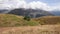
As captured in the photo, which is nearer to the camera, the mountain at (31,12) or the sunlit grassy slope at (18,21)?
the sunlit grassy slope at (18,21)

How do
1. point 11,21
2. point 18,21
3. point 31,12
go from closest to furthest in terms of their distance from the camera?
point 11,21 → point 18,21 → point 31,12

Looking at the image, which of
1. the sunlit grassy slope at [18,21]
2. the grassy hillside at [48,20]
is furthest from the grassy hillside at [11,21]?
the grassy hillside at [48,20]

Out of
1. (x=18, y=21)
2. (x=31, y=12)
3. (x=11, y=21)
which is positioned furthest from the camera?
(x=31, y=12)

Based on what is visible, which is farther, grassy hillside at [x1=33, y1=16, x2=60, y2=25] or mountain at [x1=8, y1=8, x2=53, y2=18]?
grassy hillside at [x1=33, y1=16, x2=60, y2=25]

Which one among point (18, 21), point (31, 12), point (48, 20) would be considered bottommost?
point (48, 20)

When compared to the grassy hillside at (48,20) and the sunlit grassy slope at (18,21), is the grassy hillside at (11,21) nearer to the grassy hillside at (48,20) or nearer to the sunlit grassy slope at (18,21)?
the sunlit grassy slope at (18,21)

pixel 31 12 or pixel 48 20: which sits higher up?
pixel 31 12

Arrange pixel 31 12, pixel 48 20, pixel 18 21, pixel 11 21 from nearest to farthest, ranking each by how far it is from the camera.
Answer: pixel 11 21 → pixel 18 21 → pixel 31 12 → pixel 48 20

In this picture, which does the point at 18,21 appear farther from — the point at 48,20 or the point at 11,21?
the point at 48,20

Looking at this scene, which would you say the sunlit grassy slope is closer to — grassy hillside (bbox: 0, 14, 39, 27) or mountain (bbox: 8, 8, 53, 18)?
grassy hillside (bbox: 0, 14, 39, 27)

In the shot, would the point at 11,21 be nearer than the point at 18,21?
Yes

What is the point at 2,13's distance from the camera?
25328 millimetres

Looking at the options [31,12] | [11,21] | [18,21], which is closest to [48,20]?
[31,12]

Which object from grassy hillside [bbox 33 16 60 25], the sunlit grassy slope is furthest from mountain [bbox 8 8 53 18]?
grassy hillside [bbox 33 16 60 25]
